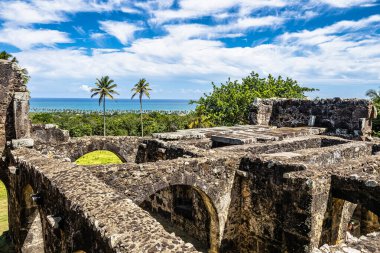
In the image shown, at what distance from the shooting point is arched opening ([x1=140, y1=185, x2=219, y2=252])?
29.7ft

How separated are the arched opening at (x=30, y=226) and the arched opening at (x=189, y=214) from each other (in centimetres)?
443

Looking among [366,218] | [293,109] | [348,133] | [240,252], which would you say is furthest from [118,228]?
[293,109]

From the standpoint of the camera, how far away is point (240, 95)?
25.4m

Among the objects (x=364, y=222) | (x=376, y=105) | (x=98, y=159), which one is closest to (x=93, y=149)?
(x=364, y=222)

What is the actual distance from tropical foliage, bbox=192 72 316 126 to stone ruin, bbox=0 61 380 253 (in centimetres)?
1192

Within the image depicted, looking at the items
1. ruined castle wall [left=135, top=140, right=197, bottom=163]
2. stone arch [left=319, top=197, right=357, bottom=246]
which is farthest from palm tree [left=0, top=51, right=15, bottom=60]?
stone arch [left=319, top=197, right=357, bottom=246]

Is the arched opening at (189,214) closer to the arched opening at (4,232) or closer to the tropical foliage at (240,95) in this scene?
the arched opening at (4,232)

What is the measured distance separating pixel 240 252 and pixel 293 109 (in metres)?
10.3

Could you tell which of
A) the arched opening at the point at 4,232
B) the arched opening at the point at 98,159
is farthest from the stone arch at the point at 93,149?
the arched opening at the point at 98,159

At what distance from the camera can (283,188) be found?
7.50 metres

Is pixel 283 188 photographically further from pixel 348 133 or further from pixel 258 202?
pixel 348 133

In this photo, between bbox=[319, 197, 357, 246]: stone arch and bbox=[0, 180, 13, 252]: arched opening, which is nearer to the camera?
bbox=[319, 197, 357, 246]: stone arch

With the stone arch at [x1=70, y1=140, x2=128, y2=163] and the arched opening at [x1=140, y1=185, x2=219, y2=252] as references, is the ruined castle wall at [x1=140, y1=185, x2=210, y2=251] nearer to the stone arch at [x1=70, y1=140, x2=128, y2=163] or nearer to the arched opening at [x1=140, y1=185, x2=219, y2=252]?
the arched opening at [x1=140, y1=185, x2=219, y2=252]

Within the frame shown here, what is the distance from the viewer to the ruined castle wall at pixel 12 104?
11102 mm
